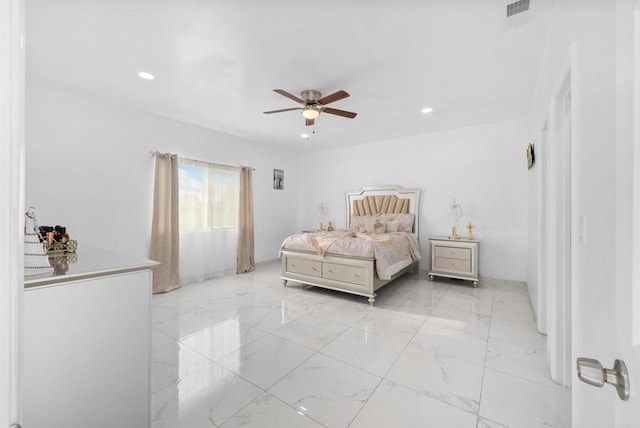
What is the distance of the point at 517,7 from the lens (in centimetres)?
183

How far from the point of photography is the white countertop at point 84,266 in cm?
98

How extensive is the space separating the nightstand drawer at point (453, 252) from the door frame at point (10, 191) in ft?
14.9

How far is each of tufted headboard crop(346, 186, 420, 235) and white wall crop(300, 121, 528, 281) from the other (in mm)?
157

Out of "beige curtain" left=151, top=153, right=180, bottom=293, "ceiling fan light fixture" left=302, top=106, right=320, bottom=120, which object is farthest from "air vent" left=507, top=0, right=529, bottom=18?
"beige curtain" left=151, top=153, right=180, bottom=293

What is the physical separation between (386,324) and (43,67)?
438 cm

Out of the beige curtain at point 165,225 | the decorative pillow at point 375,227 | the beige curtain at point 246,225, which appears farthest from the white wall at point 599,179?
the beige curtain at point 246,225

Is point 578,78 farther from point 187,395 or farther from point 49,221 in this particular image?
point 49,221

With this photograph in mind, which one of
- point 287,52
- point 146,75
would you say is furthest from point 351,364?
point 146,75

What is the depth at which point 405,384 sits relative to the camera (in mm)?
1806

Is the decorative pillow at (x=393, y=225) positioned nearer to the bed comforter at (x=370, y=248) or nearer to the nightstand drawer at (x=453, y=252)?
the bed comforter at (x=370, y=248)

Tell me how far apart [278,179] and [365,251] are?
10.9 feet

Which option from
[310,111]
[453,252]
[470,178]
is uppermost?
[310,111]

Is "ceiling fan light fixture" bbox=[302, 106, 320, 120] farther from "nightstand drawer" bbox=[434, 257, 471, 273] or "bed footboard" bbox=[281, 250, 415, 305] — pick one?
"nightstand drawer" bbox=[434, 257, 471, 273]

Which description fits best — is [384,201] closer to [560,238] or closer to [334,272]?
[334,272]
